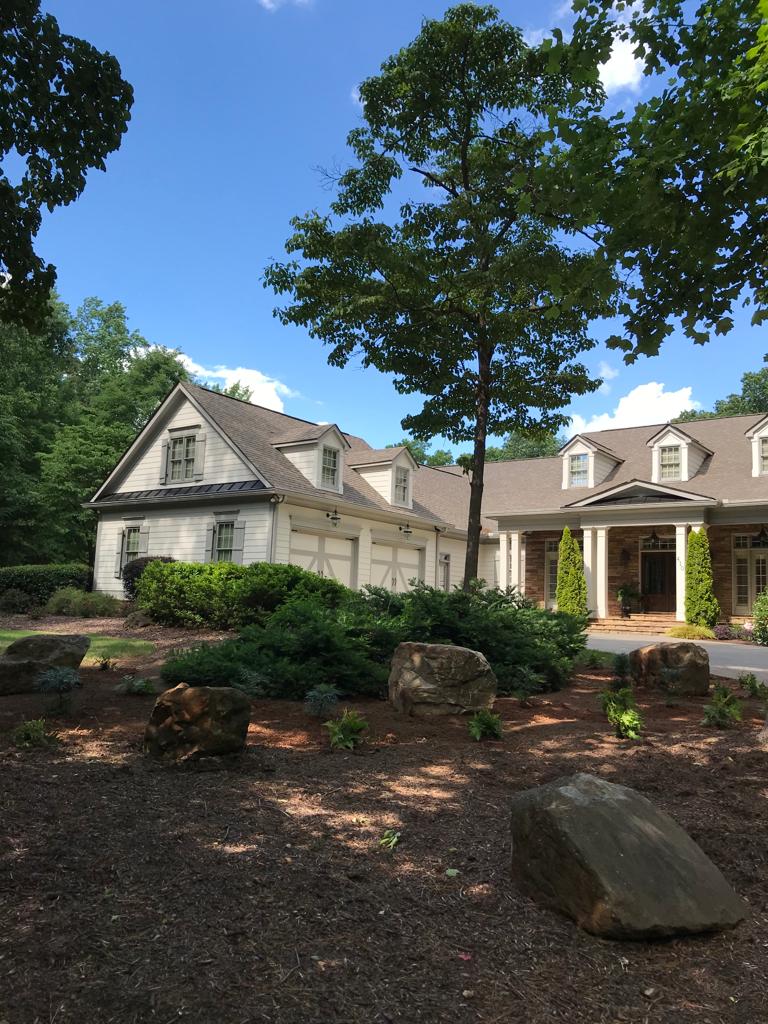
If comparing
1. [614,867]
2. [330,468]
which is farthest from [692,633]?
[614,867]

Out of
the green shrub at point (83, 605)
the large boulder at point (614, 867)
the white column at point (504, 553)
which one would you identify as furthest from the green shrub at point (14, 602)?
the large boulder at point (614, 867)

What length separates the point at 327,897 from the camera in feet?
9.98

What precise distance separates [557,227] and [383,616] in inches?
288

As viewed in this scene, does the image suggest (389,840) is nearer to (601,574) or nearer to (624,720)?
(624,720)

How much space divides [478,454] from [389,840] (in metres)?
9.40

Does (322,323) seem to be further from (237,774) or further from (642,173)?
(237,774)

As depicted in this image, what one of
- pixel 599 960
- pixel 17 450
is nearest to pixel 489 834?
pixel 599 960

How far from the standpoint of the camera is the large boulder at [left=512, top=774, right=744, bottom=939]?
2.83 meters

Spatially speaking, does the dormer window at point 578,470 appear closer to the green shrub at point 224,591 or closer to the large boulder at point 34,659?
the green shrub at point 224,591

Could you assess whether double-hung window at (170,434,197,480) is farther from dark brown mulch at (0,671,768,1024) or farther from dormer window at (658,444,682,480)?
dark brown mulch at (0,671,768,1024)

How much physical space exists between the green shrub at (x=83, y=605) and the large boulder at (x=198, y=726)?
1472cm

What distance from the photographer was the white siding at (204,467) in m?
20.2

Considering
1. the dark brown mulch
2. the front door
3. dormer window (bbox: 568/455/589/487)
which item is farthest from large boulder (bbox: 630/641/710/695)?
dormer window (bbox: 568/455/589/487)

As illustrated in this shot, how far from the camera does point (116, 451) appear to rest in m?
30.6
